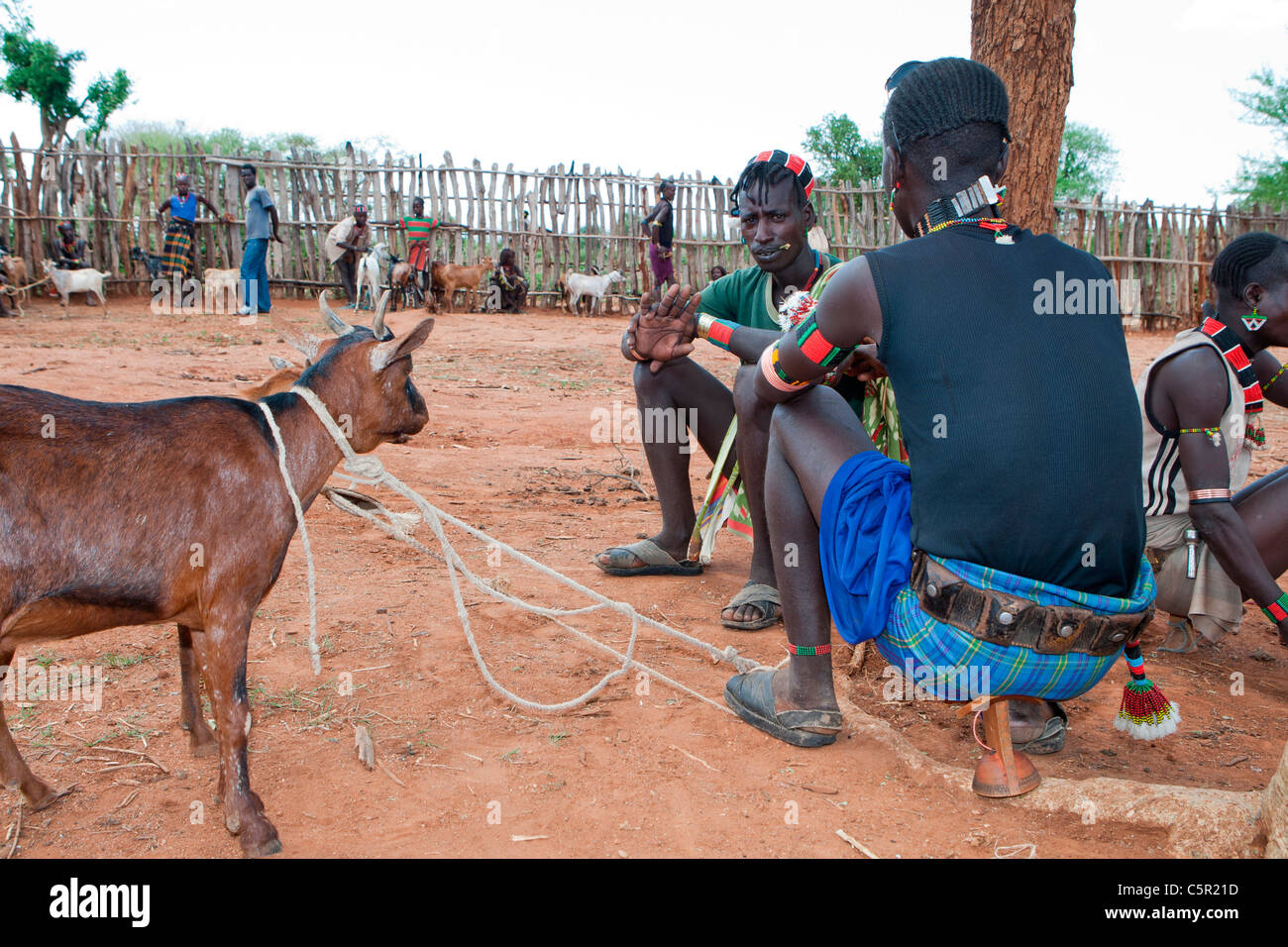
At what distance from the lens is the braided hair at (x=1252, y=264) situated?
11.4 feet

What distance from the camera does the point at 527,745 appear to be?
2.93 meters

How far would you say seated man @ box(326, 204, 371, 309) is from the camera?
54.0 feet

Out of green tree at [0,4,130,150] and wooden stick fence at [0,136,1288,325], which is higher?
green tree at [0,4,130,150]

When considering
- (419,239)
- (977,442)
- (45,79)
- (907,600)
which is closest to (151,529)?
(907,600)

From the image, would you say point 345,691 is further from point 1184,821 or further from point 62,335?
point 62,335

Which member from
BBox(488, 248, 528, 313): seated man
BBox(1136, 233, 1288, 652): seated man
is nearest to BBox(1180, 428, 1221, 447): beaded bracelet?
BBox(1136, 233, 1288, 652): seated man

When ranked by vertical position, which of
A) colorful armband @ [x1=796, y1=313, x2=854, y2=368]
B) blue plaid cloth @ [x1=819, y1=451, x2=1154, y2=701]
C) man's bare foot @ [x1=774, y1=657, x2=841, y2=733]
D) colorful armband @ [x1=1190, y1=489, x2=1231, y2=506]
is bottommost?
man's bare foot @ [x1=774, y1=657, x2=841, y2=733]

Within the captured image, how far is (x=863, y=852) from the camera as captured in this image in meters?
2.41

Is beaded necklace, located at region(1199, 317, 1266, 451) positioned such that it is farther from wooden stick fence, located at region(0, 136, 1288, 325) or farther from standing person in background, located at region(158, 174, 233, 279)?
standing person in background, located at region(158, 174, 233, 279)

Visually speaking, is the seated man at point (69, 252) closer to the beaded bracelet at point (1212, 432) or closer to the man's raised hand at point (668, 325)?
the man's raised hand at point (668, 325)

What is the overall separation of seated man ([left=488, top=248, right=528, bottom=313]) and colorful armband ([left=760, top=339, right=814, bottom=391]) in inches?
616

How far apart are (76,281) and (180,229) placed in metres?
2.05

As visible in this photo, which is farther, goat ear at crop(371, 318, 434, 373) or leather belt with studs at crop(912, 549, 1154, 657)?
goat ear at crop(371, 318, 434, 373)

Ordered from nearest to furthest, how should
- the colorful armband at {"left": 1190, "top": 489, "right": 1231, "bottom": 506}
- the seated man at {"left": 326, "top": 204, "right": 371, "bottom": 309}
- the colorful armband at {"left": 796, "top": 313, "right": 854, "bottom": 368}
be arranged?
the colorful armband at {"left": 796, "top": 313, "right": 854, "bottom": 368} < the colorful armband at {"left": 1190, "top": 489, "right": 1231, "bottom": 506} < the seated man at {"left": 326, "top": 204, "right": 371, "bottom": 309}
